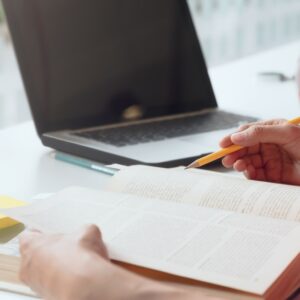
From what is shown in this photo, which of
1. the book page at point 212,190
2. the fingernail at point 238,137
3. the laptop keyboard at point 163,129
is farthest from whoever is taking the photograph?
the laptop keyboard at point 163,129

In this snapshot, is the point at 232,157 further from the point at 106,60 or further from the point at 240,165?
the point at 106,60

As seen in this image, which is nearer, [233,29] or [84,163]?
[84,163]

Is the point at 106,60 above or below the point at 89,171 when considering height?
above

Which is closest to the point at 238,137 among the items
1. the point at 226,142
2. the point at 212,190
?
the point at 226,142

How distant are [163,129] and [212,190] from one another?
0.43m

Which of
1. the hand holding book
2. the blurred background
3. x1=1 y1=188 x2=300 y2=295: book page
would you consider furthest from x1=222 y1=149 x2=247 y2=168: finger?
the blurred background

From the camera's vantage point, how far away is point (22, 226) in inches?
30.2

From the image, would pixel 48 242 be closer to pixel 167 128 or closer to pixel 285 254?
pixel 285 254

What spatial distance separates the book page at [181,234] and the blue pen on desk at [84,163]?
23cm

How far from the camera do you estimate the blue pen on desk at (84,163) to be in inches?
40.1

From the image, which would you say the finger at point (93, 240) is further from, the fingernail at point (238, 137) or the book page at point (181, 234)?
the fingernail at point (238, 137)

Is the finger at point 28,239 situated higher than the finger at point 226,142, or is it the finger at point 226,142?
the finger at point 28,239

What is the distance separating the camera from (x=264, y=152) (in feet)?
3.18

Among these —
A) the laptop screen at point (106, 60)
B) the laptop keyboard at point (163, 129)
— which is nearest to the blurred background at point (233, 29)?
the laptop screen at point (106, 60)
